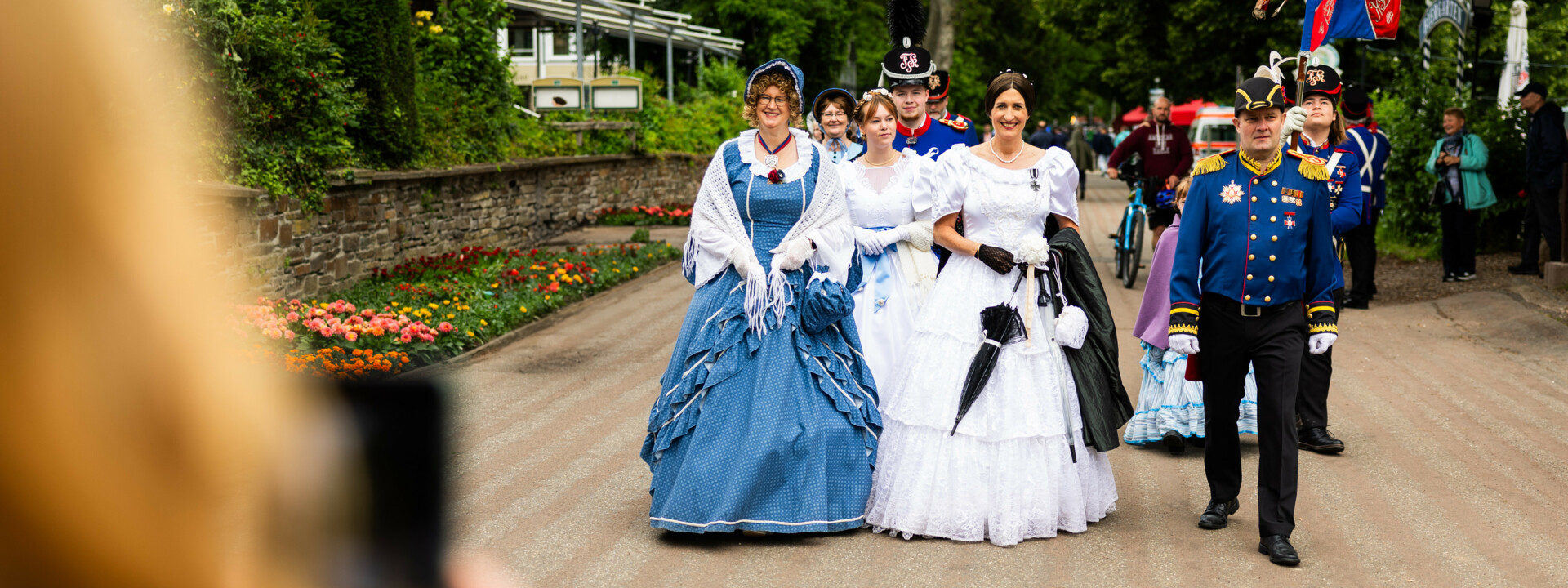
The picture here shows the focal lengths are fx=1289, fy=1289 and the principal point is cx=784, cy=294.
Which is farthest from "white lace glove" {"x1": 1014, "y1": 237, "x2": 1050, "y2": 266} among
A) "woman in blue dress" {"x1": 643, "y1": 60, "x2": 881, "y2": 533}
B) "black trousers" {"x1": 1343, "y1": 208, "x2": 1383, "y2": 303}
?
"black trousers" {"x1": 1343, "y1": 208, "x2": 1383, "y2": 303}

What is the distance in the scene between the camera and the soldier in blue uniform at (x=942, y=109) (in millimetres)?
7777

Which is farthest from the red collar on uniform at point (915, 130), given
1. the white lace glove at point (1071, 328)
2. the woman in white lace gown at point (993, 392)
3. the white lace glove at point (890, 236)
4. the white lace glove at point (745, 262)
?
the white lace glove at point (1071, 328)

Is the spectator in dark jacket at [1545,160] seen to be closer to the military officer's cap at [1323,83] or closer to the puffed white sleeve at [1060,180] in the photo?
the military officer's cap at [1323,83]

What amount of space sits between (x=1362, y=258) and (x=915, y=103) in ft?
19.2

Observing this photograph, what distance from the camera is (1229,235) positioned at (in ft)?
15.8

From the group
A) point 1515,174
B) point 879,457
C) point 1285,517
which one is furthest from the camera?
point 1515,174

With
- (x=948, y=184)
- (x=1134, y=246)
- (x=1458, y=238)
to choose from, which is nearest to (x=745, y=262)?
(x=948, y=184)

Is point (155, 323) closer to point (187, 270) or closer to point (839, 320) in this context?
point (187, 270)

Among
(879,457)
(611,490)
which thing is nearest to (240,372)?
(879,457)

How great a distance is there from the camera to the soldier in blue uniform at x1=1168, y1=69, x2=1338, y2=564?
185 inches

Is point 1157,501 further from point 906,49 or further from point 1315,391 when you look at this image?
point 906,49

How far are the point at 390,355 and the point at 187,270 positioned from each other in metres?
7.69

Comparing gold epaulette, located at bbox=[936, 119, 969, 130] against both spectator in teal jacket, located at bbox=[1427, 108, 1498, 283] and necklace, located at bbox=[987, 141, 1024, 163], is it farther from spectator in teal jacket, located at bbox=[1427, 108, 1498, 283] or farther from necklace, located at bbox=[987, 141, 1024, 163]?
spectator in teal jacket, located at bbox=[1427, 108, 1498, 283]

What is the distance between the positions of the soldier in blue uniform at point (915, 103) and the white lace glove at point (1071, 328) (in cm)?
241
